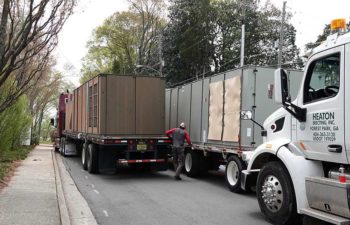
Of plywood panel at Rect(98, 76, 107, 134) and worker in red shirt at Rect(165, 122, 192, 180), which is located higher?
plywood panel at Rect(98, 76, 107, 134)

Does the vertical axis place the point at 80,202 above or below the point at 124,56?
below

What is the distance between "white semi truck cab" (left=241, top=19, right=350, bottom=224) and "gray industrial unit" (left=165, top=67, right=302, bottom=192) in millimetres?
1695

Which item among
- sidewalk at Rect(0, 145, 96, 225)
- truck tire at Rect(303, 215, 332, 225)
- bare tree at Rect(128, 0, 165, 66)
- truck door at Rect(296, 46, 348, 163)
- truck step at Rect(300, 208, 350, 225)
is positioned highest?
bare tree at Rect(128, 0, 165, 66)

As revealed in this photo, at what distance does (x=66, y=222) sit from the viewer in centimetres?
714

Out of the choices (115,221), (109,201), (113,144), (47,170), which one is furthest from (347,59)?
(47,170)

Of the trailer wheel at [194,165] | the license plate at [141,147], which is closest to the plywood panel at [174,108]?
the trailer wheel at [194,165]

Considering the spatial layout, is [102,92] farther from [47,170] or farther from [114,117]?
[47,170]

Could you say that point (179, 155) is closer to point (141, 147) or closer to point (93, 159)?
point (141, 147)

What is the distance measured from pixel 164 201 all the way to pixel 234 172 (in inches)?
97.6

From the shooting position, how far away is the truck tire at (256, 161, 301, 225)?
682cm

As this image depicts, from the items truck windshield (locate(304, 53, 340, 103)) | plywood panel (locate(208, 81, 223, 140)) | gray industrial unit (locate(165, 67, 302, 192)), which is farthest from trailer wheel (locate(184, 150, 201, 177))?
truck windshield (locate(304, 53, 340, 103))

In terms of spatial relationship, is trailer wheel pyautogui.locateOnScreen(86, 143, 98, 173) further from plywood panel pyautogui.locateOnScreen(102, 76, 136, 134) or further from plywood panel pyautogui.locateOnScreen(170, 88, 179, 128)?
plywood panel pyautogui.locateOnScreen(170, 88, 179, 128)

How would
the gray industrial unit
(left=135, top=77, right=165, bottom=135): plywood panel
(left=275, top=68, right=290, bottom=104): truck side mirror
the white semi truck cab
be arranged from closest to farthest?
the white semi truck cab < (left=275, top=68, right=290, bottom=104): truck side mirror < the gray industrial unit < (left=135, top=77, right=165, bottom=135): plywood panel

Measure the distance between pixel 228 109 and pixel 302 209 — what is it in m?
5.82
